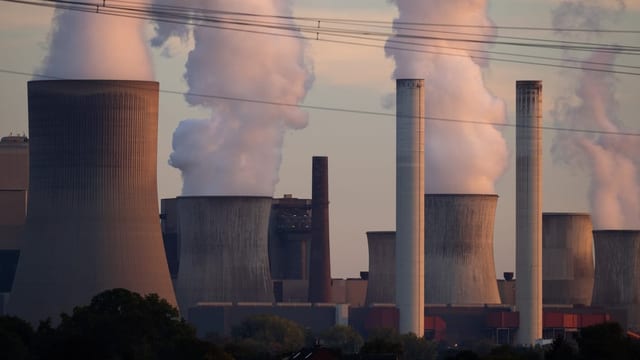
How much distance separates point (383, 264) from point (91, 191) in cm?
2258

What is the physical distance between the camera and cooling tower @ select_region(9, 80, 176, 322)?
221 ft

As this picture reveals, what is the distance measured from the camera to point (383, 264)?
3462 inches

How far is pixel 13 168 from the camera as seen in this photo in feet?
294

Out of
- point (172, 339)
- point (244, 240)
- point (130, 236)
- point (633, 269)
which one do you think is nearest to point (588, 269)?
point (633, 269)

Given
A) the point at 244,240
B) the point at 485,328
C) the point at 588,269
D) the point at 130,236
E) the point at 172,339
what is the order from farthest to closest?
the point at 588,269 → the point at 485,328 → the point at 244,240 → the point at 130,236 → the point at 172,339

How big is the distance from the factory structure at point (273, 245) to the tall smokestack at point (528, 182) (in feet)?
0.23

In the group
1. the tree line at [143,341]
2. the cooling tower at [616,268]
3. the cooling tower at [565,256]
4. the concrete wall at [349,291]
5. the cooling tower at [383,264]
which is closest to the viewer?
the tree line at [143,341]

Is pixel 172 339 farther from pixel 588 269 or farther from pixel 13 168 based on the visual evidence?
pixel 588 269

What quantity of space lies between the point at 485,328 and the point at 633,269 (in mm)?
7412

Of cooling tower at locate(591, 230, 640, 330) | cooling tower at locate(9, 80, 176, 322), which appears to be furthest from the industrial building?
cooling tower at locate(591, 230, 640, 330)

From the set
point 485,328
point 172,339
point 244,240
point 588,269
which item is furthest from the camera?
point 588,269

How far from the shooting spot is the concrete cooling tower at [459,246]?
8450 cm

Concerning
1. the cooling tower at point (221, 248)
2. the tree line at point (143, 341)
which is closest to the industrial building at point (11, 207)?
the cooling tower at point (221, 248)

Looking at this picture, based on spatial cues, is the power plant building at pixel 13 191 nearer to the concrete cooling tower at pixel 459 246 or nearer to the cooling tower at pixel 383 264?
the cooling tower at pixel 383 264
